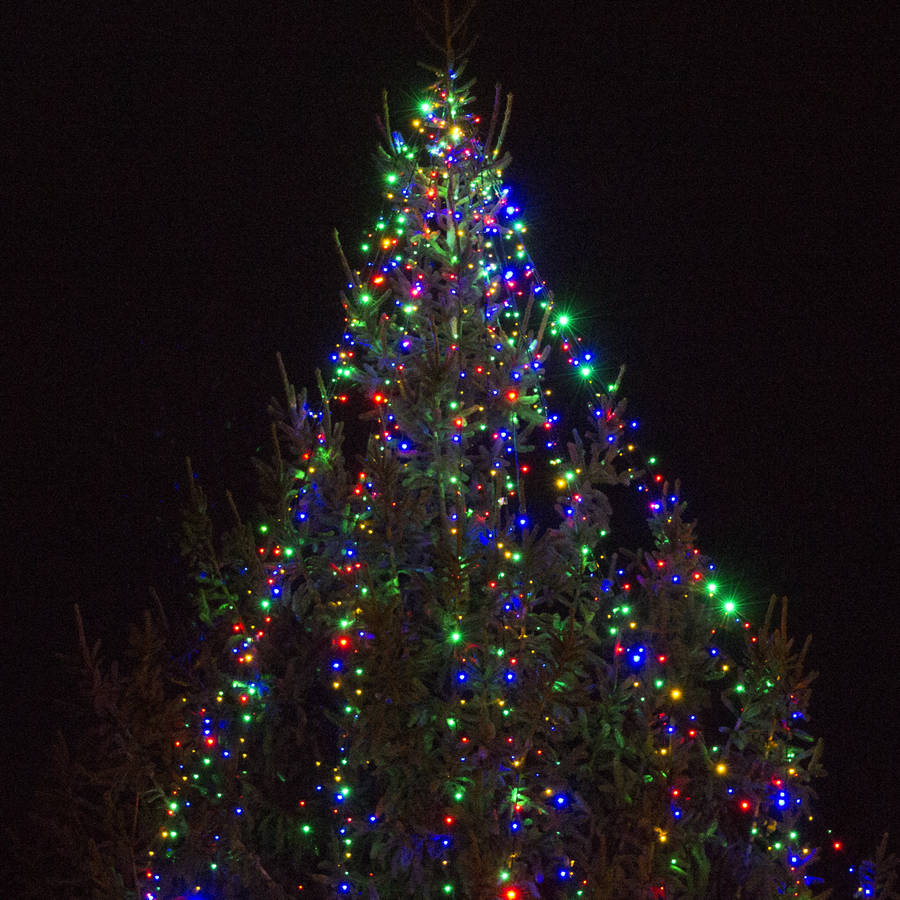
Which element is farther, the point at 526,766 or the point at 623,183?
the point at 623,183

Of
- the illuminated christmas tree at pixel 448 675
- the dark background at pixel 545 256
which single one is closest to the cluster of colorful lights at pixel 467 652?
the illuminated christmas tree at pixel 448 675

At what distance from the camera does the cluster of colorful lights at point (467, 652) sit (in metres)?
2.69

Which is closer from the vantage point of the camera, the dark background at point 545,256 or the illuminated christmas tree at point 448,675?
the illuminated christmas tree at point 448,675

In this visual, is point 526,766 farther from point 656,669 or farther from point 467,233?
point 467,233

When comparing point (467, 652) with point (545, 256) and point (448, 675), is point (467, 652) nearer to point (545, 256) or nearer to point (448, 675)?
point (448, 675)

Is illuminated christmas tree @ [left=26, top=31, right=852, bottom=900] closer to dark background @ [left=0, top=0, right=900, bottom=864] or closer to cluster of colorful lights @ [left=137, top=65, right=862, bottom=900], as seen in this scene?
cluster of colorful lights @ [left=137, top=65, right=862, bottom=900]

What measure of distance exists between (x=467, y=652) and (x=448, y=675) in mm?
168

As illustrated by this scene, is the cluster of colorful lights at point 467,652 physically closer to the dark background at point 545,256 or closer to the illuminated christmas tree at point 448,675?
the illuminated christmas tree at point 448,675

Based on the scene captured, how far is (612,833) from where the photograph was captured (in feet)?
9.63

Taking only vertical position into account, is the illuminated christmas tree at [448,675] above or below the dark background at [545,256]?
below

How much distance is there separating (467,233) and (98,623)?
3.03 meters

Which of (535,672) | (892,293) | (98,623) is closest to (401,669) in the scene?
(535,672)

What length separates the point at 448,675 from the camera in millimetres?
2930

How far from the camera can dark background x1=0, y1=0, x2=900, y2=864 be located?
4.88 m
